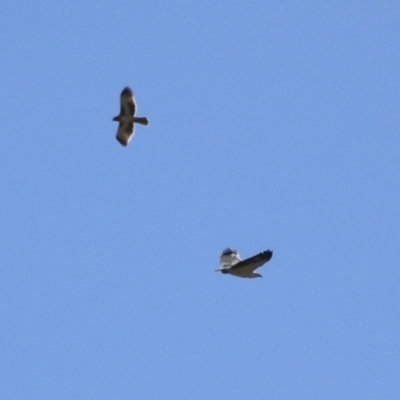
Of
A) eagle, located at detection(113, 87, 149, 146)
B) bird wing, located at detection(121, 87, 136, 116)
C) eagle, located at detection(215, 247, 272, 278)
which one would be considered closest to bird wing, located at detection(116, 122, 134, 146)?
eagle, located at detection(113, 87, 149, 146)

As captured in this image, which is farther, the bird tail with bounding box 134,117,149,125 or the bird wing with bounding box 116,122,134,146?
the bird wing with bounding box 116,122,134,146

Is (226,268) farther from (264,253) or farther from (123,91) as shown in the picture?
(123,91)

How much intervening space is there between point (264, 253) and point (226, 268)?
→ 89.3 inches

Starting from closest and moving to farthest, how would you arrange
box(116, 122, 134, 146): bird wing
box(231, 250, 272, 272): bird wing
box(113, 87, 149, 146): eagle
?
box(231, 250, 272, 272): bird wing
box(113, 87, 149, 146): eagle
box(116, 122, 134, 146): bird wing

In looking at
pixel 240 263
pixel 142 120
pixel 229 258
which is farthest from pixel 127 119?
pixel 240 263

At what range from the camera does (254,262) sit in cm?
3209

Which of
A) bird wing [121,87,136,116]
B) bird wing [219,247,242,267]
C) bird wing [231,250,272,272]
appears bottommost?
bird wing [231,250,272,272]

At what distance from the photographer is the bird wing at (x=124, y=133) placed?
121 feet

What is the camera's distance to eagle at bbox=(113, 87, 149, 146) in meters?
36.6

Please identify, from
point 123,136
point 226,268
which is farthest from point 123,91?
point 226,268

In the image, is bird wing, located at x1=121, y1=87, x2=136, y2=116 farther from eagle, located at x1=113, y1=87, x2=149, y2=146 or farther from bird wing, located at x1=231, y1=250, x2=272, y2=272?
bird wing, located at x1=231, y1=250, x2=272, y2=272

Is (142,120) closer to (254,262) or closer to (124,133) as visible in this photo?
(124,133)

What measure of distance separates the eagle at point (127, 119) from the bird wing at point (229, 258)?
169 inches

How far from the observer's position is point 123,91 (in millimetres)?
36656
